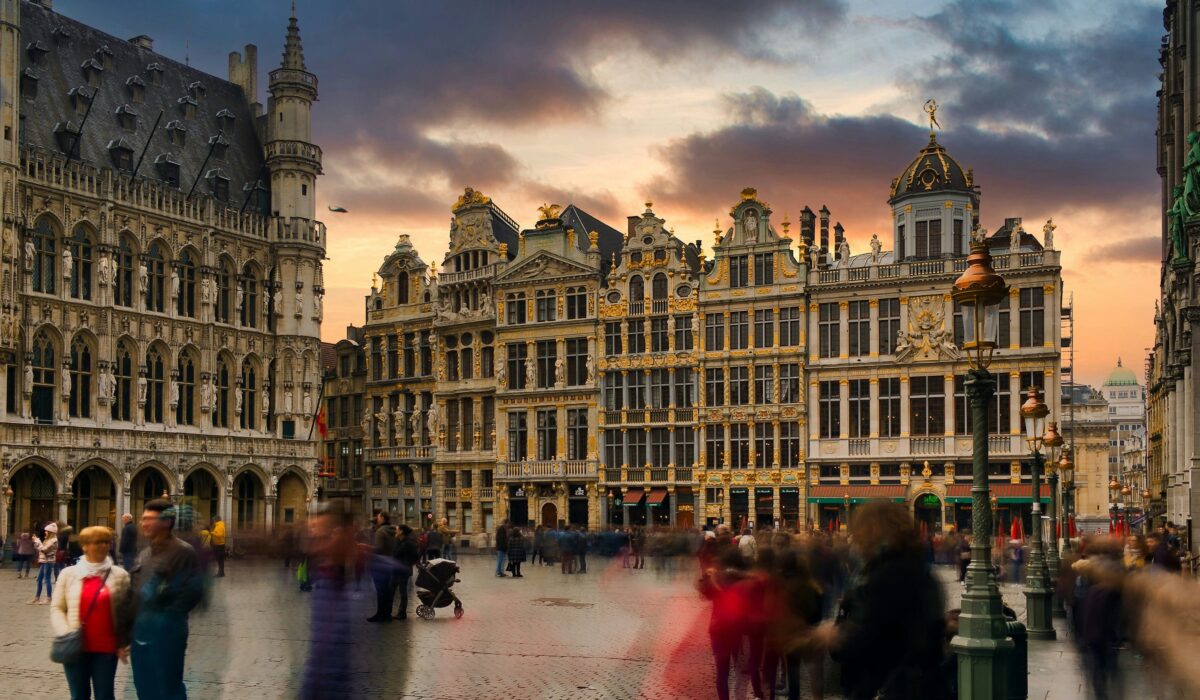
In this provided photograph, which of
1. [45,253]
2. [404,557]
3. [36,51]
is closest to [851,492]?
[404,557]

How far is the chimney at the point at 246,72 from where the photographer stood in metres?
67.9

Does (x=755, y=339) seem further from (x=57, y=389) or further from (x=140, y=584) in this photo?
(x=140, y=584)

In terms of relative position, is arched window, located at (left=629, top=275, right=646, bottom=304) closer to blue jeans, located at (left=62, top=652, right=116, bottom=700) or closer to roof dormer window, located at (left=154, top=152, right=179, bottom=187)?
roof dormer window, located at (left=154, top=152, right=179, bottom=187)

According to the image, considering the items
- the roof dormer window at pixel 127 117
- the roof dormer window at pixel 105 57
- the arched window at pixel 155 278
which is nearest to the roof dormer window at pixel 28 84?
the roof dormer window at pixel 127 117

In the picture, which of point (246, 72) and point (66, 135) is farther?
point (246, 72)

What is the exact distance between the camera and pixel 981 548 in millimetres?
11266

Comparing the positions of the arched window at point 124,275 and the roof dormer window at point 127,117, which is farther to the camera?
the roof dormer window at point 127,117

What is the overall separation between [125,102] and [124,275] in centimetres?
907

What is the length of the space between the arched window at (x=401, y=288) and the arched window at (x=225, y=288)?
28.3ft

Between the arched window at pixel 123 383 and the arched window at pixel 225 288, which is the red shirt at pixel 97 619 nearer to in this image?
the arched window at pixel 123 383

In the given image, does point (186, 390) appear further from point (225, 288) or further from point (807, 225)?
point (807, 225)

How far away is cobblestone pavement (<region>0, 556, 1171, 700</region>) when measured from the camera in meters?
14.7

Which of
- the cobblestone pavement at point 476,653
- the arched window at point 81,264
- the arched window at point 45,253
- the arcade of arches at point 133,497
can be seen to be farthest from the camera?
the arched window at point 81,264

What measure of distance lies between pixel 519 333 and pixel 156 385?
16.0m
